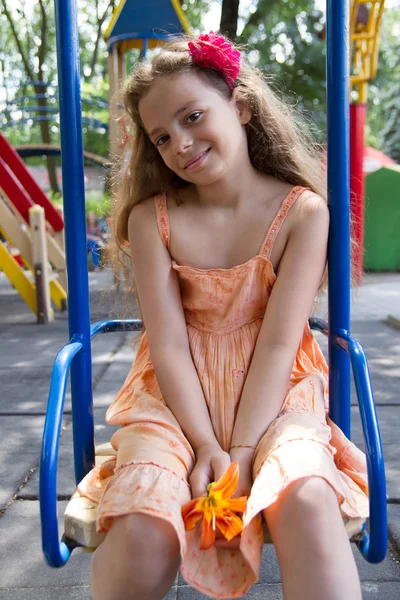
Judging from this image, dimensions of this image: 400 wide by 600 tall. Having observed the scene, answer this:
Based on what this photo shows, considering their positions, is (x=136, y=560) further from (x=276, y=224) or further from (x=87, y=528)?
(x=276, y=224)

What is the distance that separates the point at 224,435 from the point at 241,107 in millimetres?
698

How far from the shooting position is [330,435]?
126cm

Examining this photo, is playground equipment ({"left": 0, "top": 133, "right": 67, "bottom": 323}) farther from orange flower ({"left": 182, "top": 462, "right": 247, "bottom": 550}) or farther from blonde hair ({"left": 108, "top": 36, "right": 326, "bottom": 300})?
orange flower ({"left": 182, "top": 462, "right": 247, "bottom": 550})

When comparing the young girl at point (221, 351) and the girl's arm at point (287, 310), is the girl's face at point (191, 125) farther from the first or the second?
the girl's arm at point (287, 310)

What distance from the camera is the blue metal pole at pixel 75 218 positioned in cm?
135

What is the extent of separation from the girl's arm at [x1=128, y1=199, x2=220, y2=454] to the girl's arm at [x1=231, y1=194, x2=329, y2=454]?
86 millimetres

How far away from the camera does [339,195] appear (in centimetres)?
136

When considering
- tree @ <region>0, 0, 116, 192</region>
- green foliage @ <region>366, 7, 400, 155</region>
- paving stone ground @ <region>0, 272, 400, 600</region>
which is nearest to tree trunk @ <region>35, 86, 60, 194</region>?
tree @ <region>0, 0, 116, 192</region>

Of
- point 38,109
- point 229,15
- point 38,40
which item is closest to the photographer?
point 229,15

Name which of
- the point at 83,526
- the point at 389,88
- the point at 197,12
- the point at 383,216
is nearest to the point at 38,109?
the point at 383,216

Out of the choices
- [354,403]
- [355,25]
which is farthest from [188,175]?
[355,25]

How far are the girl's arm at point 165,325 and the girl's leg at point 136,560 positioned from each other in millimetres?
233

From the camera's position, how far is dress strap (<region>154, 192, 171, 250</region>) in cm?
145

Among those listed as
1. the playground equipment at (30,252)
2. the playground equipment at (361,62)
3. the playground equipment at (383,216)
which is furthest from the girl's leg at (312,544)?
the playground equipment at (383,216)
